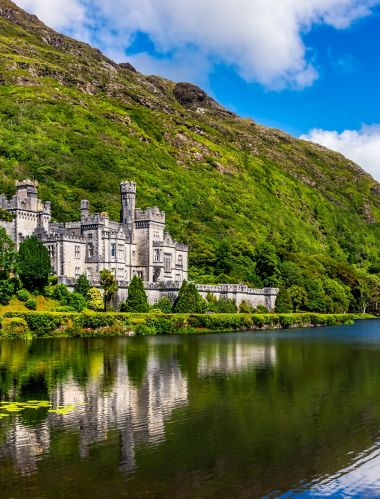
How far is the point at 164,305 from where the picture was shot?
8575 cm

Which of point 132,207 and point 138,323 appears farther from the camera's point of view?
point 132,207

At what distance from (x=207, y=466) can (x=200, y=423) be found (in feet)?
17.6

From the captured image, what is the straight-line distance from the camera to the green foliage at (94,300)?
78562mm

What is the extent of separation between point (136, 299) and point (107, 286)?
3671 millimetres

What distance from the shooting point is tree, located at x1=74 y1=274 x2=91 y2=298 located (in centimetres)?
7994

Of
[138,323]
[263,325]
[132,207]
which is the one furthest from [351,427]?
[132,207]

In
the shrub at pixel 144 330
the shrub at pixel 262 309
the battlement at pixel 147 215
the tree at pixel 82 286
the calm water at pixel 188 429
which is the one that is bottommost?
the calm water at pixel 188 429

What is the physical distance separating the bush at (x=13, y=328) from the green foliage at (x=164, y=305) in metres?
23.6

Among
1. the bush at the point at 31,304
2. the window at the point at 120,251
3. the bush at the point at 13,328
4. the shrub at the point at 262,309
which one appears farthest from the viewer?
the shrub at the point at 262,309

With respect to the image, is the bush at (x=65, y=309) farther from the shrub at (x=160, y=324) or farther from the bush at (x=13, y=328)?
the bush at (x=13, y=328)

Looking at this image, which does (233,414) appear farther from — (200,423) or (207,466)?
(207,466)

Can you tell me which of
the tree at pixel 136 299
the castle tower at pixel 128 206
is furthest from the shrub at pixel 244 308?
the castle tower at pixel 128 206

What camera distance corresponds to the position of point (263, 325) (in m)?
91.9

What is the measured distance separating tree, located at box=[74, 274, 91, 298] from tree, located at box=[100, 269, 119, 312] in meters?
1.77
